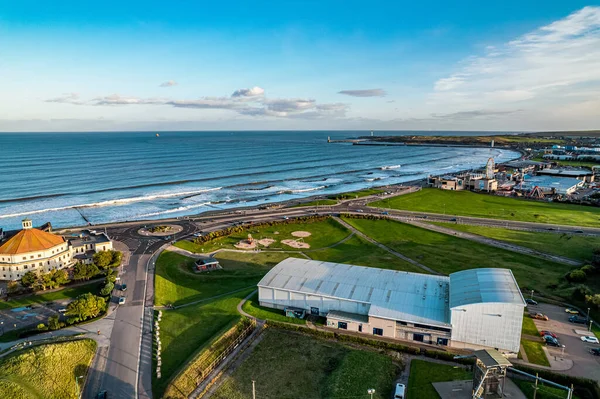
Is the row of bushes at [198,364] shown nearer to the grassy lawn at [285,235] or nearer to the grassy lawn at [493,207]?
the grassy lawn at [285,235]

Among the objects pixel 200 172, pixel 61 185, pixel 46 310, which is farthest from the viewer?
pixel 200 172

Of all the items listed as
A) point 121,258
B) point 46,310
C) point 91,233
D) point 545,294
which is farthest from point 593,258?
point 91,233

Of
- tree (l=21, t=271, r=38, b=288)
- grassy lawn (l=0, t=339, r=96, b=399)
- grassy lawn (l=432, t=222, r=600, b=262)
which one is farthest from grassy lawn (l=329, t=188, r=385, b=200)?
grassy lawn (l=0, t=339, r=96, b=399)

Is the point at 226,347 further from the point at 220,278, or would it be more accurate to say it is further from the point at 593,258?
the point at 593,258

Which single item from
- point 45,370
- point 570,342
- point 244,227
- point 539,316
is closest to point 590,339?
point 570,342

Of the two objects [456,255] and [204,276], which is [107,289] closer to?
[204,276]

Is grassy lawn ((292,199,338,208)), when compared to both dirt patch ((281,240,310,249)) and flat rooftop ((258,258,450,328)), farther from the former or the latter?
flat rooftop ((258,258,450,328))

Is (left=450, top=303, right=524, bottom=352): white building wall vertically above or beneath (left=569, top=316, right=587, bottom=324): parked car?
above
